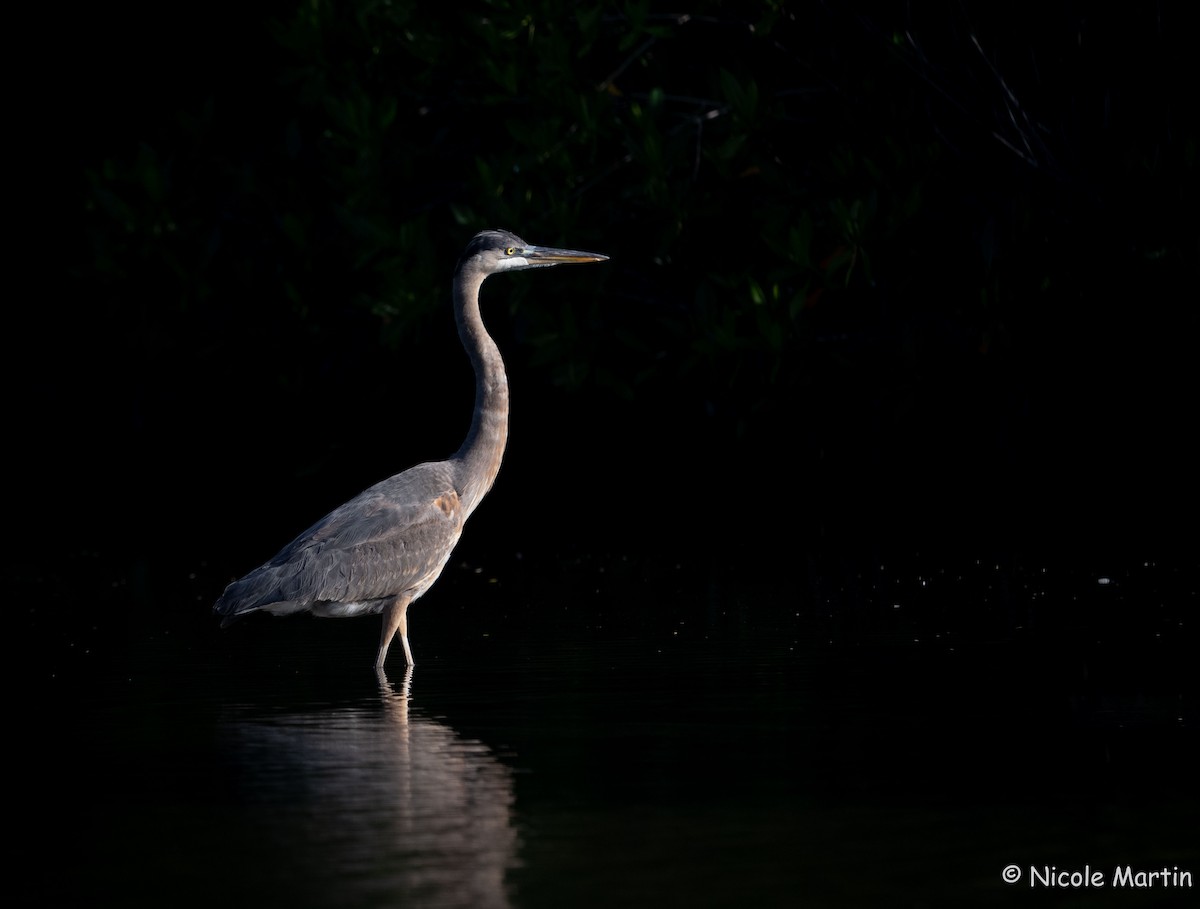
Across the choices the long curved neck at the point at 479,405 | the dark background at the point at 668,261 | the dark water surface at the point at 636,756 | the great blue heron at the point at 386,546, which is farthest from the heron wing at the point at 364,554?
the dark background at the point at 668,261

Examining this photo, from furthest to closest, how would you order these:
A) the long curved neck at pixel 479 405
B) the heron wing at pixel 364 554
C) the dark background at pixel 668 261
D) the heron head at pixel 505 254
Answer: the dark background at pixel 668 261 → the heron head at pixel 505 254 → the long curved neck at pixel 479 405 → the heron wing at pixel 364 554

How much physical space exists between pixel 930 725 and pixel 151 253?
1327 cm

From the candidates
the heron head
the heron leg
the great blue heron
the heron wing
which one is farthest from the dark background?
the heron leg

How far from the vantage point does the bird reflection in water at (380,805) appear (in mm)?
5805

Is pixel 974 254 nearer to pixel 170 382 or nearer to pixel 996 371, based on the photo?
pixel 996 371

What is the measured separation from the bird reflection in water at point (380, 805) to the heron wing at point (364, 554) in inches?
58.5

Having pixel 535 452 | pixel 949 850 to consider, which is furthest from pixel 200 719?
pixel 535 452

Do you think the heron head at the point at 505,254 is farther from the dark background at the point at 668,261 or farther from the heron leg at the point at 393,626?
the dark background at the point at 668,261

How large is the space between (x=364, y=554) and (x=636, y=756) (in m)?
3.36

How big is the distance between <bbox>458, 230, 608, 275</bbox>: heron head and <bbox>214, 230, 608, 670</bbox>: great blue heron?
2.30ft

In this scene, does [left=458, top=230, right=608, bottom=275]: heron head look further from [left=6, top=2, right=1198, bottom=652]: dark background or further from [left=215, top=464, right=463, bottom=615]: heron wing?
[left=6, top=2, right=1198, bottom=652]: dark background

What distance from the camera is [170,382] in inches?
879

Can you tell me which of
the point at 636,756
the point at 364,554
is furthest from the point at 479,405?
the point at 636,756

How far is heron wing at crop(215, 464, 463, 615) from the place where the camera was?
408 inches
